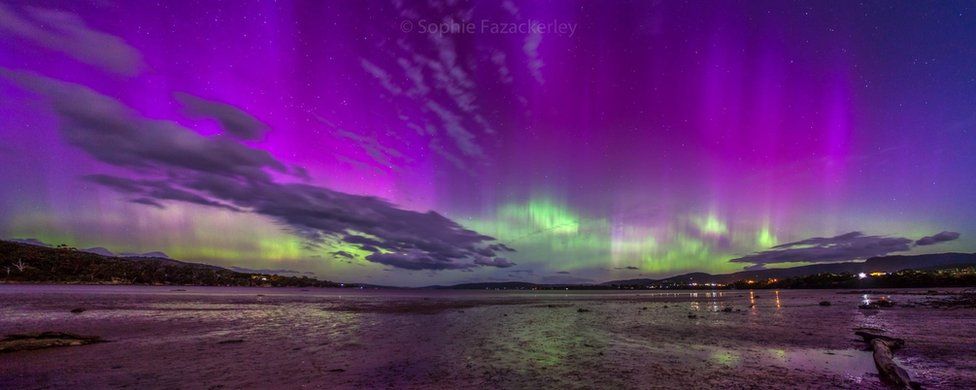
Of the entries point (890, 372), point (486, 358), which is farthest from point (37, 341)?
point (890, 372)

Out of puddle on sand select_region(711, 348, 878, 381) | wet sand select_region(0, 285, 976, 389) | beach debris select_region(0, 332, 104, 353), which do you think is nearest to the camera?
wet sand select_region(0, 285, 976, 389)

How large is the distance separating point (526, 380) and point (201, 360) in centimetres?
1310

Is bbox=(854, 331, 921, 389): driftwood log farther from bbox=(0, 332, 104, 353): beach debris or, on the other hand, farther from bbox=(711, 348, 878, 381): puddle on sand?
bbox=(0, 332, 104, 353): beach debris

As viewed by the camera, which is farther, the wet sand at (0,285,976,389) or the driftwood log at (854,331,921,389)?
the wet sand at (0,285,976,389)

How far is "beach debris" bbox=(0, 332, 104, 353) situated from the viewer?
16688mm

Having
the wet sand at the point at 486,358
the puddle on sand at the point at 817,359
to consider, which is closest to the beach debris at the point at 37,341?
the wet sand at the point at 486,358

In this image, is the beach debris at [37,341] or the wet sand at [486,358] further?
the beach debris at [37,341]

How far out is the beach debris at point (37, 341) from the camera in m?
16.7

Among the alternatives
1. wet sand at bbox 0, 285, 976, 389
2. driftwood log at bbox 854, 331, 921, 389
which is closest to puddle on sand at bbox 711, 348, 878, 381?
wet sand at bbox 0, 285, 976, 389

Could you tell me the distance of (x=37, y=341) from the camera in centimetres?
1750

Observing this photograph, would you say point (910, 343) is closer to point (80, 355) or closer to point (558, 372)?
point (558, 372)

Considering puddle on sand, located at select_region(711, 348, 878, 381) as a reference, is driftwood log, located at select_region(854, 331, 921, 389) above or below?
above

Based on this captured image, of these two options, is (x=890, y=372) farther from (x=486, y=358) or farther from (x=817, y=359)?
Answer: (x=486, y=358)

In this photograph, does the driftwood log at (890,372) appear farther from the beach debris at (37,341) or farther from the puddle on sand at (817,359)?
the beach debris at (37,341)
